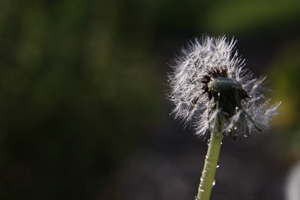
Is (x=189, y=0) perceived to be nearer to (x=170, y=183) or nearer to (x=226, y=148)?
(x=226, y=148)

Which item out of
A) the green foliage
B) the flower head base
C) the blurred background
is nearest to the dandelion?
the flower head base

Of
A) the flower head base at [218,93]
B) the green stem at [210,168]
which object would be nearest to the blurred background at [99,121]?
the flower head base at [218,93]

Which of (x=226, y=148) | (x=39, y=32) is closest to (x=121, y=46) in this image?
(x=39, y=32)

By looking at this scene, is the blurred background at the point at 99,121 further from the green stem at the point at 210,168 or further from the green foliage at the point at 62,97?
the green stem at the point at 210,168

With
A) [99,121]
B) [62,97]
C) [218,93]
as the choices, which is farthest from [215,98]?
[99,121]

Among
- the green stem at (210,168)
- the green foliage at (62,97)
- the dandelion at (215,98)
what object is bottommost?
the green stem at (210,168)

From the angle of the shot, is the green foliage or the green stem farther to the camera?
the green foliage

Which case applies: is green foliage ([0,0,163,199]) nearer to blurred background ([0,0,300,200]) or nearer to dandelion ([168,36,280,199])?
blurred background ([0,0,300,200])
